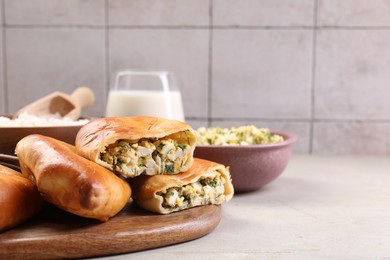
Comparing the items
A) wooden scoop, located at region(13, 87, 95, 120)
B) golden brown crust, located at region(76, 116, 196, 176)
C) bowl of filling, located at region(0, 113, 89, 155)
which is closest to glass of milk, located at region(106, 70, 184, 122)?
wooden scoop, located at region(13, 87, 95, 120)

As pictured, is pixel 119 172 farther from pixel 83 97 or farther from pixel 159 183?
pixel 83 97

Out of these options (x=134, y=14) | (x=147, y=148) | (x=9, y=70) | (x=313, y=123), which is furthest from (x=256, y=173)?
(x=9, y=70)

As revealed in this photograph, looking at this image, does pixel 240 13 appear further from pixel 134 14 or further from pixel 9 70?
pixel 9 70

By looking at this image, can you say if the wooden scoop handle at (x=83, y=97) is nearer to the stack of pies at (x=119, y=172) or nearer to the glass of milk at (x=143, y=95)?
the glass of milk at (x=143, y=95)

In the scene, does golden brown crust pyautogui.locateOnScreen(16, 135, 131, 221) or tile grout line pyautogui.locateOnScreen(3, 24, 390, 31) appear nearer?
golden brown crust pyautogui.locateOnScreen(16, 135, 131, 221)

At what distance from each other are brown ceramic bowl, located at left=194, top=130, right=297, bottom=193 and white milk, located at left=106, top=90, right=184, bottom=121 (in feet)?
1.06

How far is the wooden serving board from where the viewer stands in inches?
30.8

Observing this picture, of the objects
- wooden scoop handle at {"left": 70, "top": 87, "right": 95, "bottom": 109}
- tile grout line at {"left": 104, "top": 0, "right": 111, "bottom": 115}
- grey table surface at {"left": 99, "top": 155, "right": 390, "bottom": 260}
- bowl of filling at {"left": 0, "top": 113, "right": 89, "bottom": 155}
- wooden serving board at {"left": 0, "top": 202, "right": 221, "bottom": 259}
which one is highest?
tile grout line at {"left": 104, "top": 0, "right": 111, "bottom": 115}

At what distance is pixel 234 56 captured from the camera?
1913mm

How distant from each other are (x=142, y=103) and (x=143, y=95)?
22mm

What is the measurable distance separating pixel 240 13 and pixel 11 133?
102 centimetres

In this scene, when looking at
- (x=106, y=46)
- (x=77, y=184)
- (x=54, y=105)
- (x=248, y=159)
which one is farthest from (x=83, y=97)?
(x=77, y=184)

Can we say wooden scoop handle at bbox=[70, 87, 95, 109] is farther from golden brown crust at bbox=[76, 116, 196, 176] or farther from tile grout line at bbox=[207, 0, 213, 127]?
golden brown crust at bbox=[76, 116, 196, 176]

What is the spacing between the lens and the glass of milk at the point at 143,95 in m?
1.51
